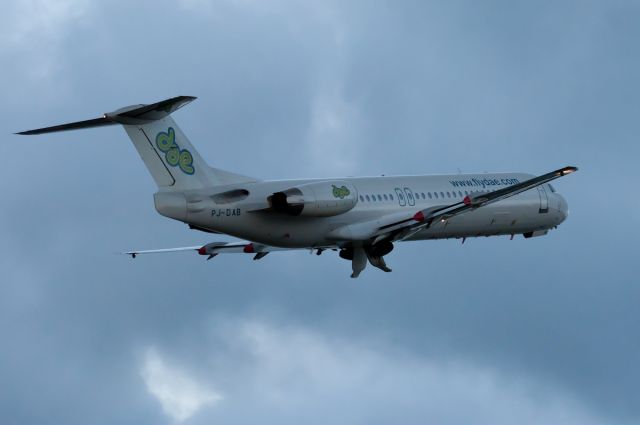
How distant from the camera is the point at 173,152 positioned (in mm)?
42219

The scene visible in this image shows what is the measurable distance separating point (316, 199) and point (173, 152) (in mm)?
4697

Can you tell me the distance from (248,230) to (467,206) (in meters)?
6.93

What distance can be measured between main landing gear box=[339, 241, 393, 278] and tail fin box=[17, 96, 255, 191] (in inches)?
251

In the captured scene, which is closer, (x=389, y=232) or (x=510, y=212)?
(x=389, y=232)

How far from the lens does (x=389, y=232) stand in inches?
1820

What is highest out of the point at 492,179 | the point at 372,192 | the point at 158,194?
the point at 492,179

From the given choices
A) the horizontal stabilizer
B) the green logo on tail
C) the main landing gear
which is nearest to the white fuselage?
the green logo on tail

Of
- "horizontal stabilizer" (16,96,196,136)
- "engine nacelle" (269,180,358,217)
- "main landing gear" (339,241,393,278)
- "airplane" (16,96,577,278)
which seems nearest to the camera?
"horizontal stabilizer" (16,96,196,136)

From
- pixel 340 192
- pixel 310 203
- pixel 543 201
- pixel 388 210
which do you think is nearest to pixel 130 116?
pixel 310 203

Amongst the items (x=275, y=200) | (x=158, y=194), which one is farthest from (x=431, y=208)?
(x=158, y=194)

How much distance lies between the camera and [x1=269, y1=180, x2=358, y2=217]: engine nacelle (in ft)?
141

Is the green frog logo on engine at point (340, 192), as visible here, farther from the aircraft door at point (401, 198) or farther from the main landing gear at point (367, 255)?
the aircraft door at point (401, 198)

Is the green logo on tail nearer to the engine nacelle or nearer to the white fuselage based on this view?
the white fuselage

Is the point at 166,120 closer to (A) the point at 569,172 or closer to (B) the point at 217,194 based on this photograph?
(B) the point at 217,194
